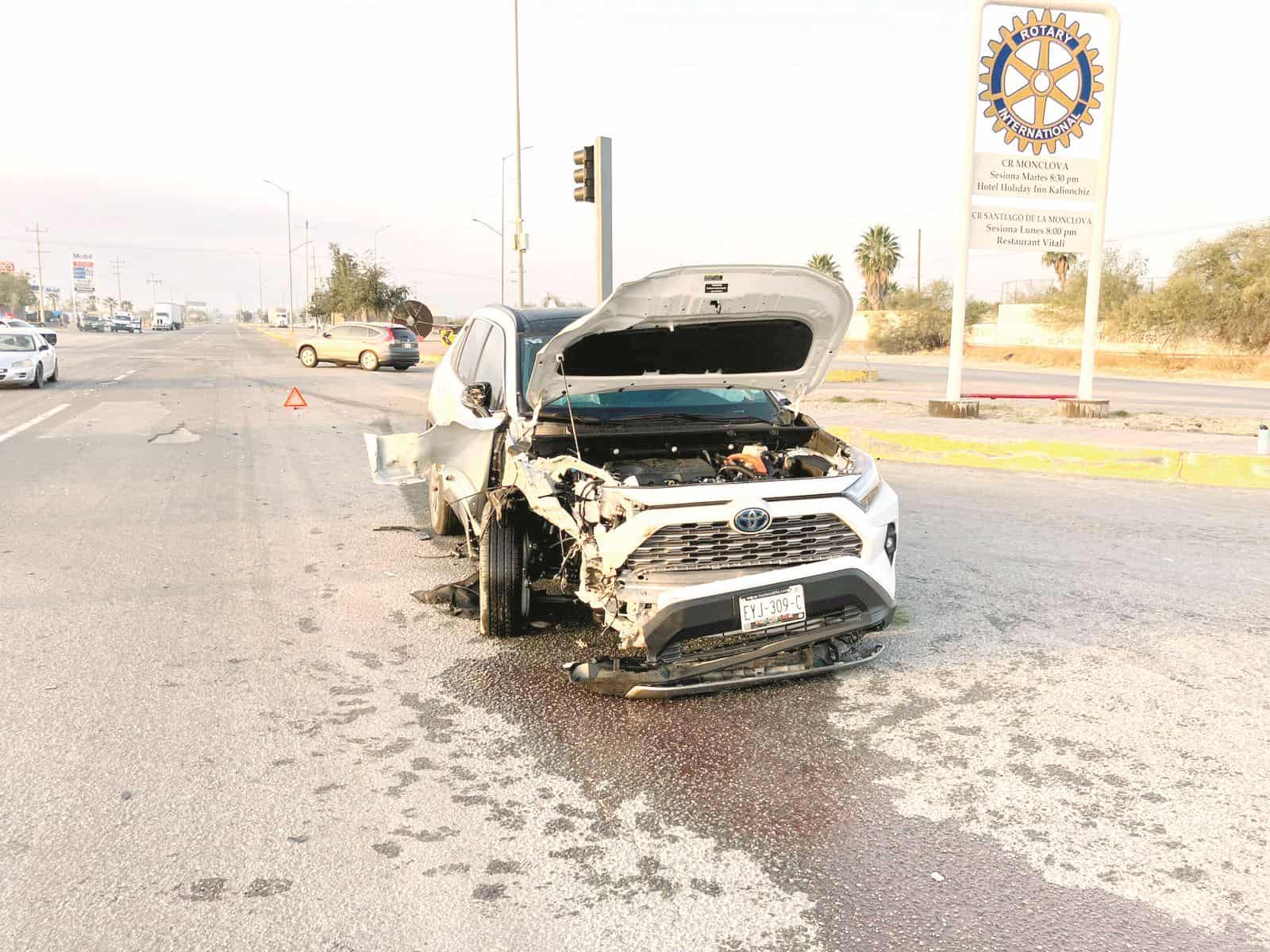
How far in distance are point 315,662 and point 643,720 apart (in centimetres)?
173

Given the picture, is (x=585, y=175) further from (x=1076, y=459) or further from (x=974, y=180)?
(x=1076, y=459)

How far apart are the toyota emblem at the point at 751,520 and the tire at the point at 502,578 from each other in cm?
122

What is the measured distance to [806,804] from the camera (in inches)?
133

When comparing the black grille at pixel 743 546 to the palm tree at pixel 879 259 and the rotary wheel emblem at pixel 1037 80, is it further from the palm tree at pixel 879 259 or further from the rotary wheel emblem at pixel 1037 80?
the palm tree at pixel 879 259

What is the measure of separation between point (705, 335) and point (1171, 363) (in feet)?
125

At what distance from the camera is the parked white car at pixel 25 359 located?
19438 millimetres

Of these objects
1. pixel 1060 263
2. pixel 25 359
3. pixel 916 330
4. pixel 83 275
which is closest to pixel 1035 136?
pixel 25 359

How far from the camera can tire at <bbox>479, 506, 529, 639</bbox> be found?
4773 millimetres

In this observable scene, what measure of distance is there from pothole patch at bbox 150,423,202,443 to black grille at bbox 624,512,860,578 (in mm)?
10207

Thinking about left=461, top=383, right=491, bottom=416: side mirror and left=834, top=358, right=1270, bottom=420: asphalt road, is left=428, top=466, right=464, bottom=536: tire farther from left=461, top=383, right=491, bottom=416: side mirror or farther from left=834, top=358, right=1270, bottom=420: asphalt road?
left=834, top=358, right=1270, bottom=420: asphalt road

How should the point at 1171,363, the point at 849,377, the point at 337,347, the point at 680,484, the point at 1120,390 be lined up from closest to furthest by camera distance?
1. the point at 680,484
2. the point at 1120,390
3. the point at 849,377
4. the point at 337,347
5. the point at 1171,363

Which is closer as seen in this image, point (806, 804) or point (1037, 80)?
point (806, 804)

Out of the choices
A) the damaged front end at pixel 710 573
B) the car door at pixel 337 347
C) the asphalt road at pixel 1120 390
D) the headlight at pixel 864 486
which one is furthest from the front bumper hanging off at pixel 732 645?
the car door at pixel 337 347

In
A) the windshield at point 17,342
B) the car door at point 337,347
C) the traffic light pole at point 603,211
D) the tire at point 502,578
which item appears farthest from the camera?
the car door at point 337,347
